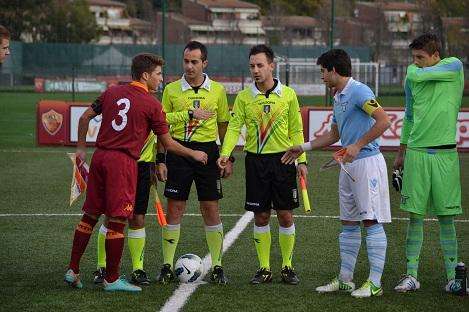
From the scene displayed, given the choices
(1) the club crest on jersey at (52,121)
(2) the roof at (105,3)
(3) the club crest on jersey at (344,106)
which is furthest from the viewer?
(2) the roof at (105,3)

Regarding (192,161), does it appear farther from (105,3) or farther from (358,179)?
(105,3)

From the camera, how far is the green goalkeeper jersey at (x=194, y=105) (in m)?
9.84

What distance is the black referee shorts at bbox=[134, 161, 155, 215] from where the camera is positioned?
9797 mm

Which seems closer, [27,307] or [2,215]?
[27,307]

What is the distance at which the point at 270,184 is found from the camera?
384 inches

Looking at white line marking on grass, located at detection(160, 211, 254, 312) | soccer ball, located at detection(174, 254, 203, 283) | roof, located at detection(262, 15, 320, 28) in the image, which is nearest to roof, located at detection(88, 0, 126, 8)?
roof, located at detection(262, 15, 320, 28)

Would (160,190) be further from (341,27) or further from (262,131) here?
(341,27)

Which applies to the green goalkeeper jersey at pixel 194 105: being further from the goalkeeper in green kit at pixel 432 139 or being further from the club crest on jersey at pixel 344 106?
the goalkeeper in green kit at pixel 432 139

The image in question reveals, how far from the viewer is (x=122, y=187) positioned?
9008 millimetres

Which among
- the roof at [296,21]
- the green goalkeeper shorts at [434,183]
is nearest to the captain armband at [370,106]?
the green goalkeeper shorts at [434,183]

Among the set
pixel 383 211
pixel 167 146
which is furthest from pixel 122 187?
pixel 383 211

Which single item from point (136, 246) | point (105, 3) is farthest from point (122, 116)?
point (105, 3)

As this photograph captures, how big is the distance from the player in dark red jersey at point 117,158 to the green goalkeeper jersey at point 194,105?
62 centimetres

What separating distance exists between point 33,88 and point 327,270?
50994 millimetres
